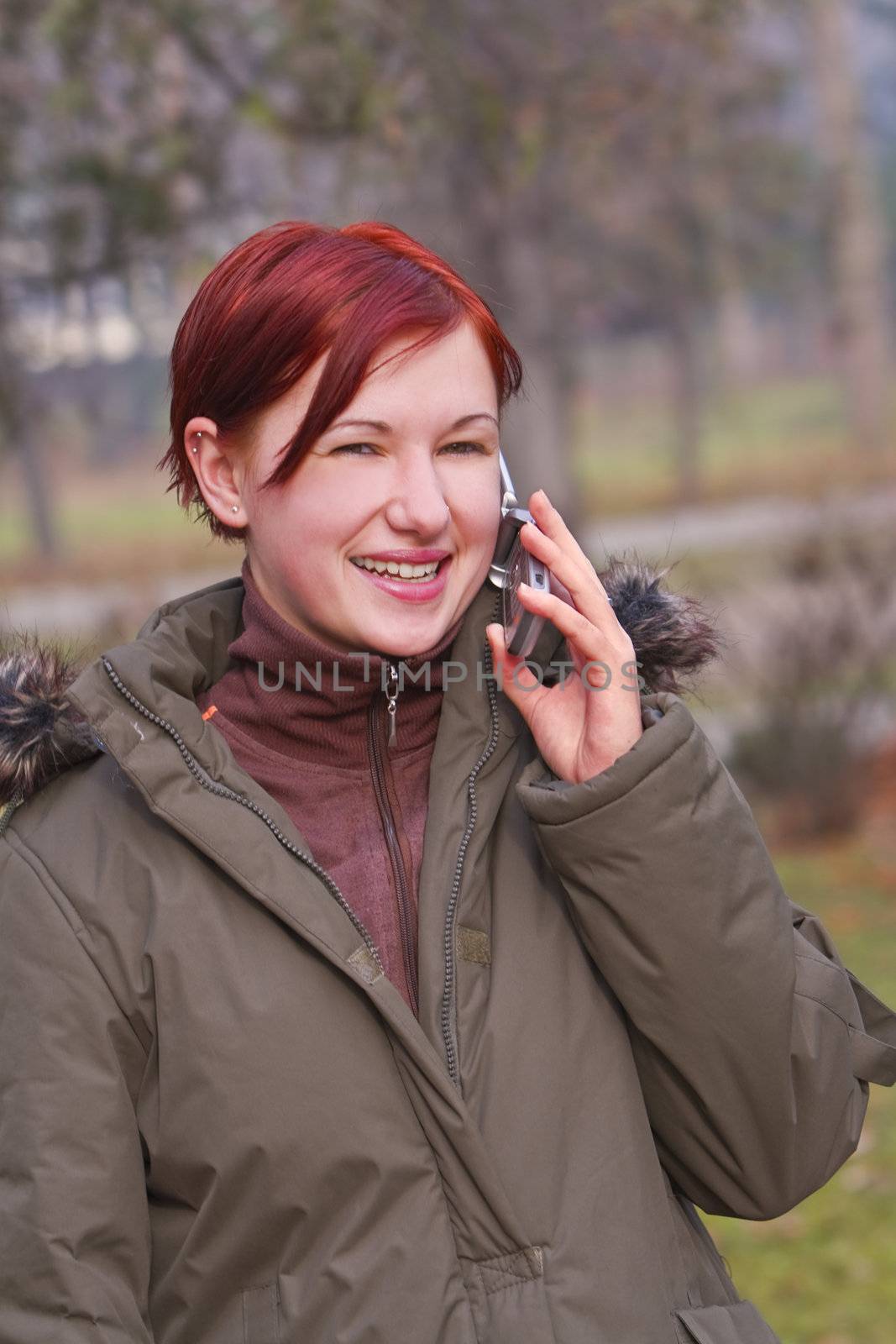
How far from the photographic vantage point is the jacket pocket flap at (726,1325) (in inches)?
70.5

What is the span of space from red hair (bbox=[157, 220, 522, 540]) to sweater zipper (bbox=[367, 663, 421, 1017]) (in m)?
0.31

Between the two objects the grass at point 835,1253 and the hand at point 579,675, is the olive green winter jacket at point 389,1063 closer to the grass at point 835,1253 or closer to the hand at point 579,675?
the hand at point 579,675

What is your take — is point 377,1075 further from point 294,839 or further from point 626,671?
point 626,671

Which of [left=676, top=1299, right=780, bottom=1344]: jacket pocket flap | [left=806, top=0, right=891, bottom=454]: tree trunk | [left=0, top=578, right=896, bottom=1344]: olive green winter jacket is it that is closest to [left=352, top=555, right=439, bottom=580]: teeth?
[left=0, top=578, right=896, bottom=1344]: olive green winter jacket

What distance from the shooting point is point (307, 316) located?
1.88 m

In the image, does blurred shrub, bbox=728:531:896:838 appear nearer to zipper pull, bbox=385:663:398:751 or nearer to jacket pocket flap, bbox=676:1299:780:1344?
zipper pull, bbox=385:663:398:751

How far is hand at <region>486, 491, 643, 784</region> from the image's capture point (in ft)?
6.11

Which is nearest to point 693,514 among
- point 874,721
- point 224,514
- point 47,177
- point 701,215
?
point 701,215

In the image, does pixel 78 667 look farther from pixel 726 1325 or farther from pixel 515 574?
pixel 726 1325

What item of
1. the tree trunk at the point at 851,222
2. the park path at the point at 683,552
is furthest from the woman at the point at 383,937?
the tree trunk at the point at 851,222

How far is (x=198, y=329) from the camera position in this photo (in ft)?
6.48

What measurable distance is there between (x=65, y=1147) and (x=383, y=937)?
1.41 feet

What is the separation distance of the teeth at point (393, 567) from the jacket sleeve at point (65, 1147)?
0.52m

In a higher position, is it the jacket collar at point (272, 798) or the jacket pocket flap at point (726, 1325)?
the jacket collar at point (272, 798)
